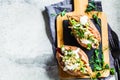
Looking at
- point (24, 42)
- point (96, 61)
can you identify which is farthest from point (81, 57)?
point (24, 42)

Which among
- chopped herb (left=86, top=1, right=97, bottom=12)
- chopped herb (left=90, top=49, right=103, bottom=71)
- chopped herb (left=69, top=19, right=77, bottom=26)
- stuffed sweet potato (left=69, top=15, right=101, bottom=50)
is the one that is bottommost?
chopped herb (left=90, top=49, right=103, bottom=71)

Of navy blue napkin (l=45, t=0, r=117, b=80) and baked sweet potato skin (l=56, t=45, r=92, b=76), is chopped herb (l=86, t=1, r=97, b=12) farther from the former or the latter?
baked sweet potato skin (l=56, t=45, r=92, b=76)

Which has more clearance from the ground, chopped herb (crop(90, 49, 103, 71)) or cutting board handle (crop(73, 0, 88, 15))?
cutting board handle (crop(73, 0, 88, 15))

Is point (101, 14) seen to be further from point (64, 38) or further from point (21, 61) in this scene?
point (21, 61)

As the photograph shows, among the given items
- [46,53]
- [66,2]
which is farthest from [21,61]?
[66,2]

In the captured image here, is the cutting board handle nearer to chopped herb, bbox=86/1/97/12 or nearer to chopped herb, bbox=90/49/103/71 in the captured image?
chopped herb, bbox=86/1/97/12

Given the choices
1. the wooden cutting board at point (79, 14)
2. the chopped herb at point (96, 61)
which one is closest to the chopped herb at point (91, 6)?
the wooden cutting board at point (79, 14)

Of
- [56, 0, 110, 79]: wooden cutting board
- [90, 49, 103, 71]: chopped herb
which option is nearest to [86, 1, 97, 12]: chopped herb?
[56, 0, 110, 79]: wooden cutting board

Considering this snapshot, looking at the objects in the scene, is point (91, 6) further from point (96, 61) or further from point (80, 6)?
point (96, 61)
